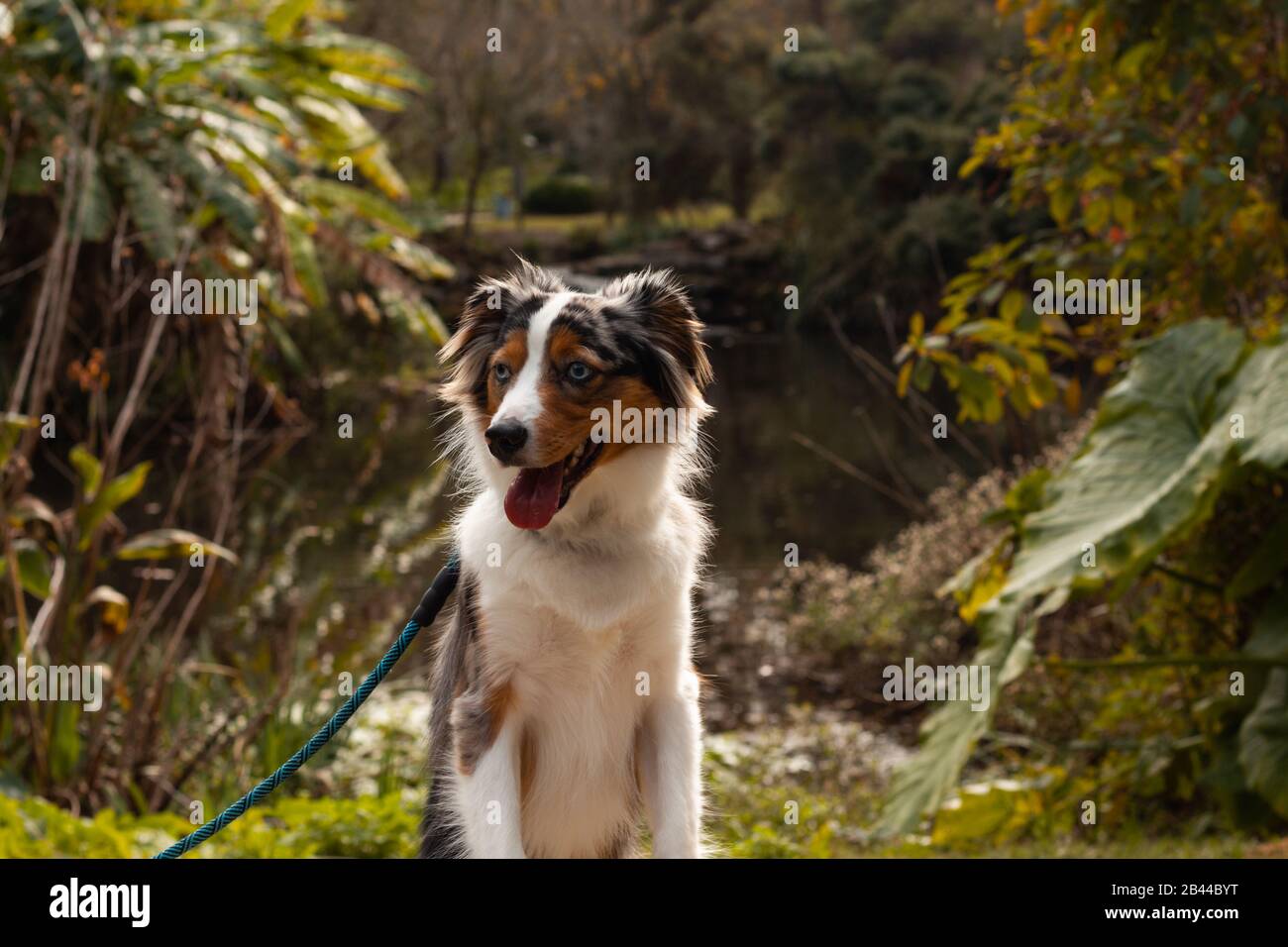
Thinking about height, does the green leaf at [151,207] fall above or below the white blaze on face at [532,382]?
above

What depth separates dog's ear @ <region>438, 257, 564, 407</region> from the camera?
250 cm

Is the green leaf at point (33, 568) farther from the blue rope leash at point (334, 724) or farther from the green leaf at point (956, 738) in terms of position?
the blue rope leash at point (334, 724)

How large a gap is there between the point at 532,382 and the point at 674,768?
0.80 meters

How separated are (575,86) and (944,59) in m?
9.36

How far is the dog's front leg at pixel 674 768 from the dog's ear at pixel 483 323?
0.70 metres

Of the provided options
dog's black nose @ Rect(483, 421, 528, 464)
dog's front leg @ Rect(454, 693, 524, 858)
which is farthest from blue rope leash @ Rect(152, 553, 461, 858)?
dog's black nose @ Rect(483, 421, 528, 464)

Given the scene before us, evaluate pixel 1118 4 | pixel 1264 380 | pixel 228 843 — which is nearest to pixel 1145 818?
pixel 1264 380

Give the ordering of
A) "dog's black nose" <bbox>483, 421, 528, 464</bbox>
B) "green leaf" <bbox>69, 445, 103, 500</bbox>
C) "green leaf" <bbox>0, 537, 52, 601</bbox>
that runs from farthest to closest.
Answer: "green leaf" <bbox>0, 537, 52, 601</bbox>
"green leaf" <bbox>69, 445, 103, 500</bbox>
"dog's black nose" <bbox>483, 421, 528, 464</bbox>

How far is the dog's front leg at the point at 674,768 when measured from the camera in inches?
97.9

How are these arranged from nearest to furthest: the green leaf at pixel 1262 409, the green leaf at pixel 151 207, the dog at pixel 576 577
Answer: the dog at pixel 576 577 → the green leaf at pixel 1262 409 → the green leaf at pixel 151 207

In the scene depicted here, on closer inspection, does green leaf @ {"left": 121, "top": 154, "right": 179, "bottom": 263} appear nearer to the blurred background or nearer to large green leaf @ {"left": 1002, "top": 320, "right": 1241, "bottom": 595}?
the blurred background

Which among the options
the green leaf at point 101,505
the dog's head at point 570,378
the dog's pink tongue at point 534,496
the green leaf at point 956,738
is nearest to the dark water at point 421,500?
the green leaf at point 101,505

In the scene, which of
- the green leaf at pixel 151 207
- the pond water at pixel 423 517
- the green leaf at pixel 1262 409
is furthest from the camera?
the green leaf at pixel 151 207

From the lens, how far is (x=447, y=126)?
34.1 metres
